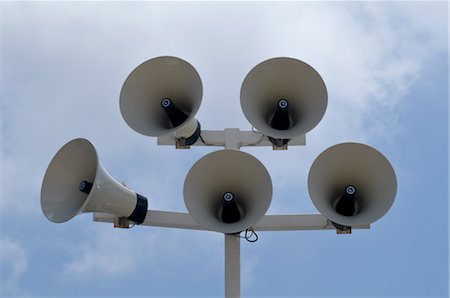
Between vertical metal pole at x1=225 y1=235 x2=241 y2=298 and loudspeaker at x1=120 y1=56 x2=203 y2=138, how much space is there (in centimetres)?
89

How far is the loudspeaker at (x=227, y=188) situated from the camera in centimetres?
387

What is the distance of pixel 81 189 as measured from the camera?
4109mm

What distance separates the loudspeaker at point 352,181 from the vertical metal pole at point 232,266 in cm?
74

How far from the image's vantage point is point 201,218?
3.77m

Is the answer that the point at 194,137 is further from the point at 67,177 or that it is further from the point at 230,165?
the point at 67,177

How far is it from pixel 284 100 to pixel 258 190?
0.74m

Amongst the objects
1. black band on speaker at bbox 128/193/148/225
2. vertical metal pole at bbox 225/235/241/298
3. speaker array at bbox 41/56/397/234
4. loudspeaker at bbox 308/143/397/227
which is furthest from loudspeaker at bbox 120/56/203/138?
loudspeaker at bbox 308/143/397/227

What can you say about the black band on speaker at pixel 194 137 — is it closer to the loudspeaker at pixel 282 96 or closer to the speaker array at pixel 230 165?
the speaker array at pixel 230 165

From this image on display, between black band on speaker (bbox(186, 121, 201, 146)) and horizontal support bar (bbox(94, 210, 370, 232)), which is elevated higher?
black band on speaker (bbox(186, 121, 201, 146))

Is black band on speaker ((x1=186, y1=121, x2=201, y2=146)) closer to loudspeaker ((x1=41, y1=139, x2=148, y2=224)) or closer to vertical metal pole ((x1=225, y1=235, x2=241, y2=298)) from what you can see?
loudspeaker ((x1=41, y1=139, x2=148, y2=224))

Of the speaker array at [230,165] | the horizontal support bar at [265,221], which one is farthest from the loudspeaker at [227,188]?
the horizontal support bar at [265,221]

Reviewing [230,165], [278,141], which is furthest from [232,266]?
[278,141]

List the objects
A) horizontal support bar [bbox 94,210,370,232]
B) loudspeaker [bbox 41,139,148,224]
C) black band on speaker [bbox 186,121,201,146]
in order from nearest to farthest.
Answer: loudspeaker [bbox 41,139,148,224] → horizontal support bar [bbox 94,210,370,232] → black band on speaker [bbox 186,121,201,146]

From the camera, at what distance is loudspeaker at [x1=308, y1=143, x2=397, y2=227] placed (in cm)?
391
